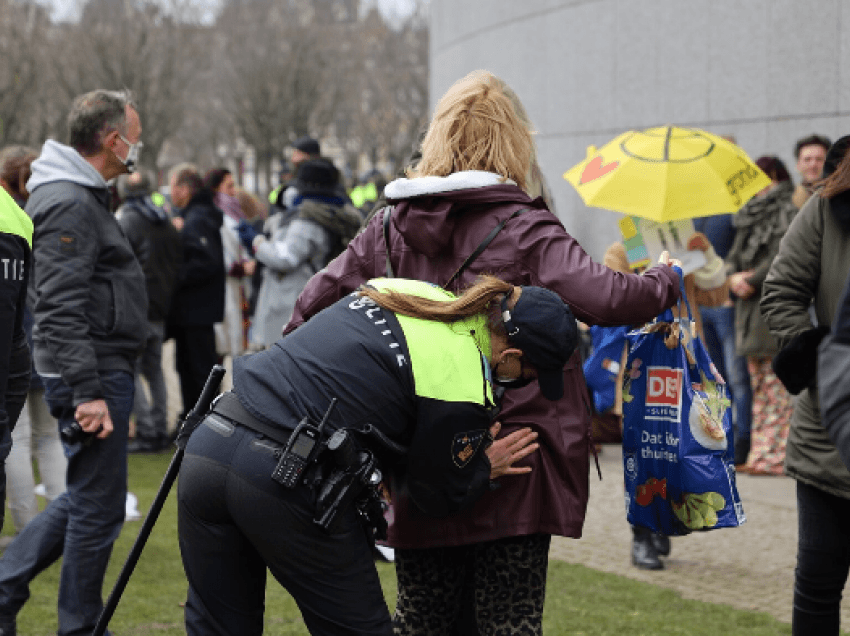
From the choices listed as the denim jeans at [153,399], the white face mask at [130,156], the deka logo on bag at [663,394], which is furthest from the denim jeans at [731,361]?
the white face mask at [130,156]

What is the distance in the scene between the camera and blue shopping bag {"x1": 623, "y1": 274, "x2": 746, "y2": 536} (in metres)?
3.98

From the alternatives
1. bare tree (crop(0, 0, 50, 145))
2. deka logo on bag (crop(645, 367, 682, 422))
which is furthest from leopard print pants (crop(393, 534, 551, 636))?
bare tree (crop(0, 0, 50, 145))

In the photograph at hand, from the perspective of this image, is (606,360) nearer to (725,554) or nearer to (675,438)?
(675,438)

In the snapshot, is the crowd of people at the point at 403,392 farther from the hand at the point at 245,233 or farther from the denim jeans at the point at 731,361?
the hand at the point at 245,233

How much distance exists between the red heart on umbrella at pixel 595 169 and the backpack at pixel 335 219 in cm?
253

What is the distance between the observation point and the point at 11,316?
11.8ft

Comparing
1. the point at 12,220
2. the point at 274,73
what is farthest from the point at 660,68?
the point at 274,73

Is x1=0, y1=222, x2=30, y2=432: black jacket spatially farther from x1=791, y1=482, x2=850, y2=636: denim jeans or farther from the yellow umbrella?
x1=791, y1=482, x2=850, y2=636: denim jeans

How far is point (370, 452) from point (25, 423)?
14.4ft

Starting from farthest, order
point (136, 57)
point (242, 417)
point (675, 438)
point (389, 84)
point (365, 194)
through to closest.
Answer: point (389, 84) → point (136, 57) → point (365, 194) → point (675, 438) → point (242, 417)

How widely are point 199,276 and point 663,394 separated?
6.32 metres

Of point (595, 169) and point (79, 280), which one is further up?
point (595, 169)

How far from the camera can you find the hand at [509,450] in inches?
129

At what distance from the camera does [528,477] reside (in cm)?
340
